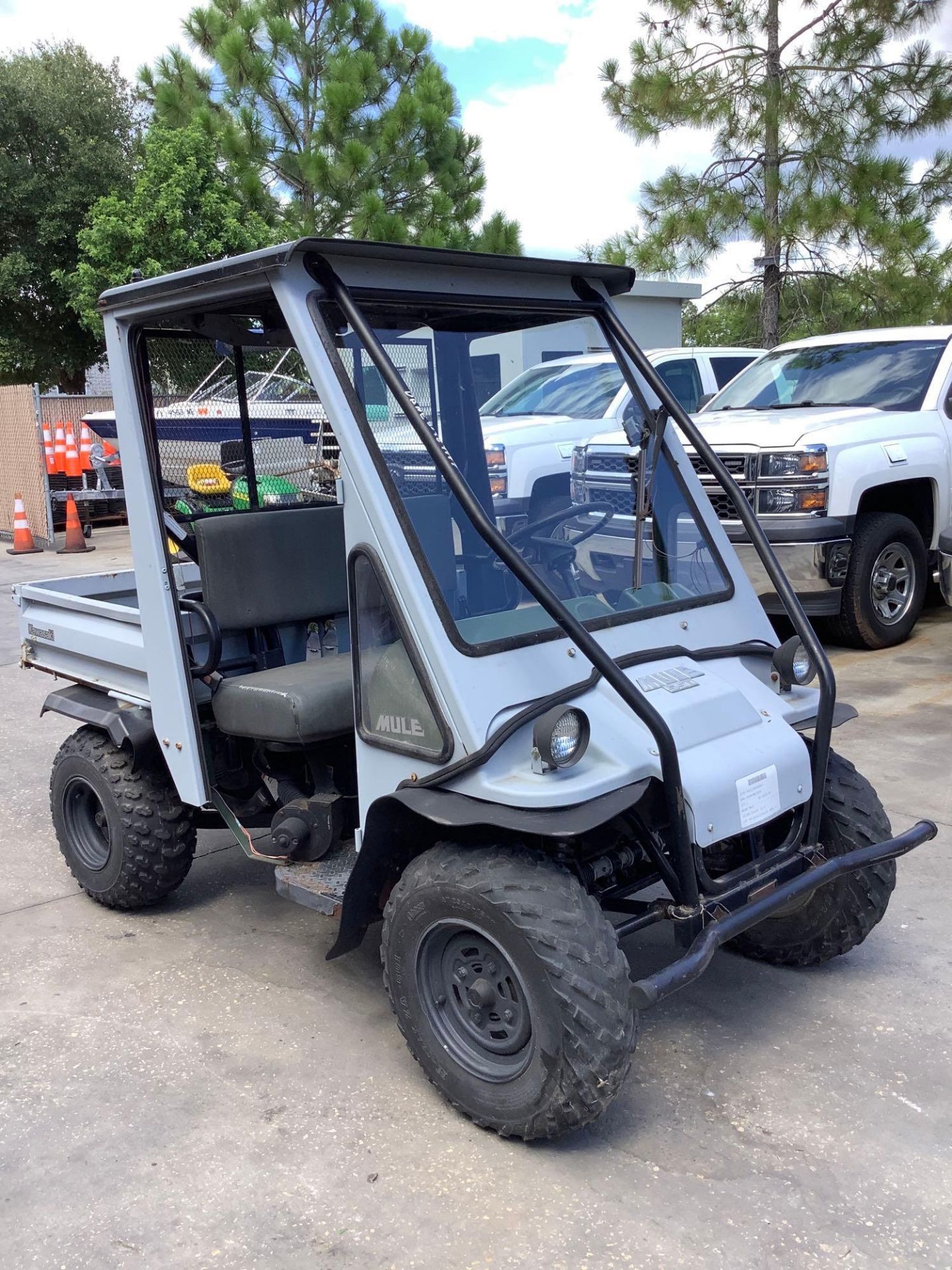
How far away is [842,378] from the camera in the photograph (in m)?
8.34

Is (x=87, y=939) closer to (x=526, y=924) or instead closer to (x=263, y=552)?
(x=263, y=552)

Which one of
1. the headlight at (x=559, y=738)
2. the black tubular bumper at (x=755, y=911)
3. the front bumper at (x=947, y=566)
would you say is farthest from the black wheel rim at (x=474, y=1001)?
the front bumper at (x=947, y=566)

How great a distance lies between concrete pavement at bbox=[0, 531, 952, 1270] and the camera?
2596 mm

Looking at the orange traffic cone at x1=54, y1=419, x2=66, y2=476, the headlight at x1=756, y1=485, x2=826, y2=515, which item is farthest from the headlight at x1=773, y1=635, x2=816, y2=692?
the orange traffic cone at x1=54, y1=419, x2=66, y2=476

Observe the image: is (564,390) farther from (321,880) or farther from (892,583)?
(321,880)

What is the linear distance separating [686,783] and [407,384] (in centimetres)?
135

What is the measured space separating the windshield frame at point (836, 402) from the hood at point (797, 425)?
0.06 meters

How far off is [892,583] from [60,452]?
11.7m

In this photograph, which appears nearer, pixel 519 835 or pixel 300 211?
pixel 519 835

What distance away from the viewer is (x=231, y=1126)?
9.98 feet

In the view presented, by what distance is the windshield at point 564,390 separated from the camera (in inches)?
282

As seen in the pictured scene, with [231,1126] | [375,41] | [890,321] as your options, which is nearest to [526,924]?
[231,1126]

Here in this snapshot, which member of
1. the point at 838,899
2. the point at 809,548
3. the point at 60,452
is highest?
the point at 60,452

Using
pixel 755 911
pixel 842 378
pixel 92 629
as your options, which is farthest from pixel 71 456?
pixel 755 911
